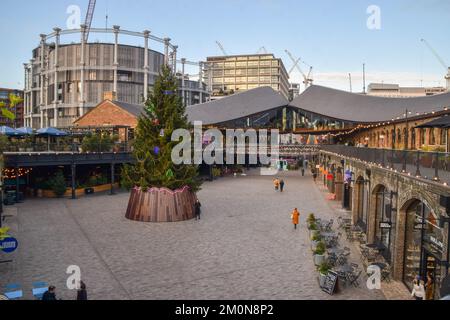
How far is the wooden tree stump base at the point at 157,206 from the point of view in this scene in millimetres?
25188

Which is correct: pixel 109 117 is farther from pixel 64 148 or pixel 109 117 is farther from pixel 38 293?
pixel 38 293

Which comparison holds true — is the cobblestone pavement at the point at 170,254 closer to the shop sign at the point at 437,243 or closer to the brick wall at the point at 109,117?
the shop sign at the point at 437,243

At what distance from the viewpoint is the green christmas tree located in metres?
25.5

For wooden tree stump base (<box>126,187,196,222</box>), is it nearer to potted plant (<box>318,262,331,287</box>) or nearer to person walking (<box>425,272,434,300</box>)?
potted plant (<box>318,262,331,287</box>)

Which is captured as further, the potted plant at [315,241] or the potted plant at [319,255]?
the potted plant at [315,241]

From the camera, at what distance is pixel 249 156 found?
217 feet

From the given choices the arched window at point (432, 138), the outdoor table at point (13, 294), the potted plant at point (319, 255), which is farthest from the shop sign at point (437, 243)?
the arched window at point (432, 138)

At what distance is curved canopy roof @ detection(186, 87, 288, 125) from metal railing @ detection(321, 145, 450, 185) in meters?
48.4

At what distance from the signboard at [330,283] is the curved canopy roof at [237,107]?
2136 inches

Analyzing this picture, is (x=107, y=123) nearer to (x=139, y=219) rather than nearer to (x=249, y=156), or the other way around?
(x=249, y=156)

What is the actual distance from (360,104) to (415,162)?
5500cm

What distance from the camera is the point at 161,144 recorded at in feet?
85.8

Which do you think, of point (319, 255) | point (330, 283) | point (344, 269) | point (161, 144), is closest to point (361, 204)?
point (319, 255)
